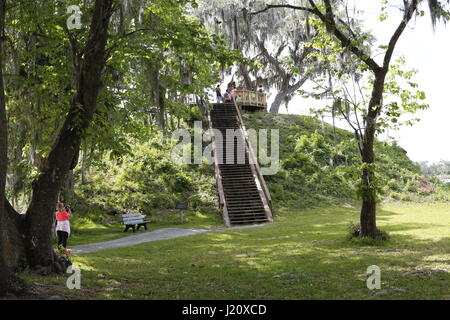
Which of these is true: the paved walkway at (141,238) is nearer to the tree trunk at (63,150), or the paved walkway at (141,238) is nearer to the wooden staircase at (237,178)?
the wooden staircase at (237,178)

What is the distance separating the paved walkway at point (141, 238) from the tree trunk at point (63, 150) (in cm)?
449

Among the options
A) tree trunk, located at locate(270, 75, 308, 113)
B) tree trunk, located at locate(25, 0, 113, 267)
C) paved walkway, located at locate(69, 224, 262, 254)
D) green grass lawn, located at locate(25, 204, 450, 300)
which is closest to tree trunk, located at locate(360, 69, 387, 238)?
green grass lawn, located at locate(25, 204, 450, 300)

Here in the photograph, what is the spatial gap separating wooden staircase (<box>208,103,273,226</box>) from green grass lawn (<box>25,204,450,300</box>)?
4446 millimetres

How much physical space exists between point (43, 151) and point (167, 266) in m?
5.04

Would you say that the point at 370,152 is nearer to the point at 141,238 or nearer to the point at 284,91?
the point at 141,238

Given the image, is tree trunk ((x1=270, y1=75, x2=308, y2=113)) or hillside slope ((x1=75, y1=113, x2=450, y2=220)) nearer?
hillside slope ((x1=75, y1=113, x2=450, y2=220))

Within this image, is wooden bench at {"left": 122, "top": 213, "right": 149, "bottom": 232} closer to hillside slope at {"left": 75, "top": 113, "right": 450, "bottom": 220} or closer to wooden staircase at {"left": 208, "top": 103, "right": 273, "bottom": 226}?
hillside slope at {"left": 75, "top": 113, "right": 450, "bottom": 220}

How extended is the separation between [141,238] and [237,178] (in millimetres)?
8566

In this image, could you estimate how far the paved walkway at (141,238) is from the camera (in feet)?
46.0

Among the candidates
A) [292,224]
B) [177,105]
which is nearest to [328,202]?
[292,224]

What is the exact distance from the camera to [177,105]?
50.3 feet

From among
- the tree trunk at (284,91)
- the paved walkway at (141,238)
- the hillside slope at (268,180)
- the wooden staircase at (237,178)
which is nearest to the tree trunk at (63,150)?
the paved walkway at (141,238)

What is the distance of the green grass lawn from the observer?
24.5 feet
